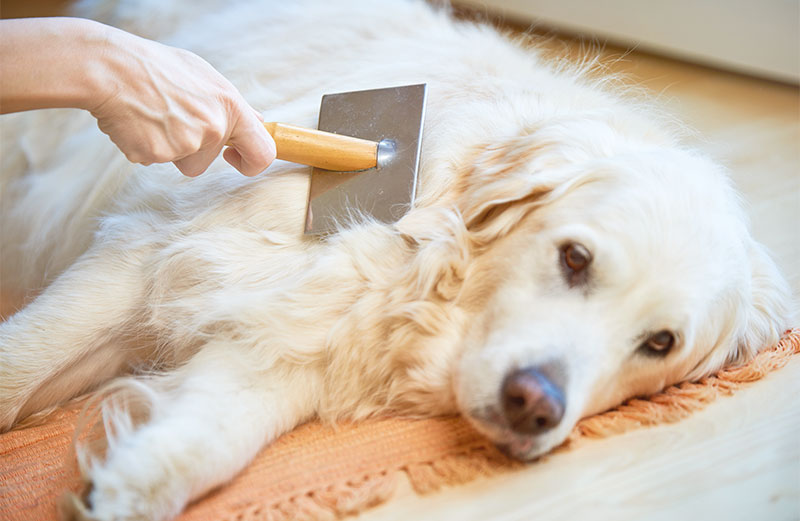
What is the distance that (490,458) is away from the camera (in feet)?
4.14

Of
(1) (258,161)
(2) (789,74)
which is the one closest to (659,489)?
(1) (258,161)

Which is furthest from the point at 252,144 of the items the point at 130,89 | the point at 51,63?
the point at 51,63

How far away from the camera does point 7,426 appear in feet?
4.92

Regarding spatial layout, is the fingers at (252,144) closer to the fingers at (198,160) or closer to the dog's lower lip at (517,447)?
the fingers at (198,160)

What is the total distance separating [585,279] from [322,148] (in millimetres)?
607

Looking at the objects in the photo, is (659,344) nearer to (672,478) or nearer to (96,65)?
(672,478)

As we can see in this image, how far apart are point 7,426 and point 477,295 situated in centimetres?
110

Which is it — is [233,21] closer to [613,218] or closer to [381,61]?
[381,61]

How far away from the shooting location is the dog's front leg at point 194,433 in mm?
1082

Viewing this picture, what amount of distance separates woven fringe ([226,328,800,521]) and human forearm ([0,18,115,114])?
30.7 inches

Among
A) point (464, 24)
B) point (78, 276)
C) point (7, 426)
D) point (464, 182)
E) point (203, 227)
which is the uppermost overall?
point (464, 24)

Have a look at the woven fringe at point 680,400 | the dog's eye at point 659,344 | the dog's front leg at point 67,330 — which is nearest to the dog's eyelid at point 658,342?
the dog's eye at point 659,344

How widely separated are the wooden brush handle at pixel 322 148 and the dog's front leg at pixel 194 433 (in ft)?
1.44

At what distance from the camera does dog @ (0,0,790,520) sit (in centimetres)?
121
